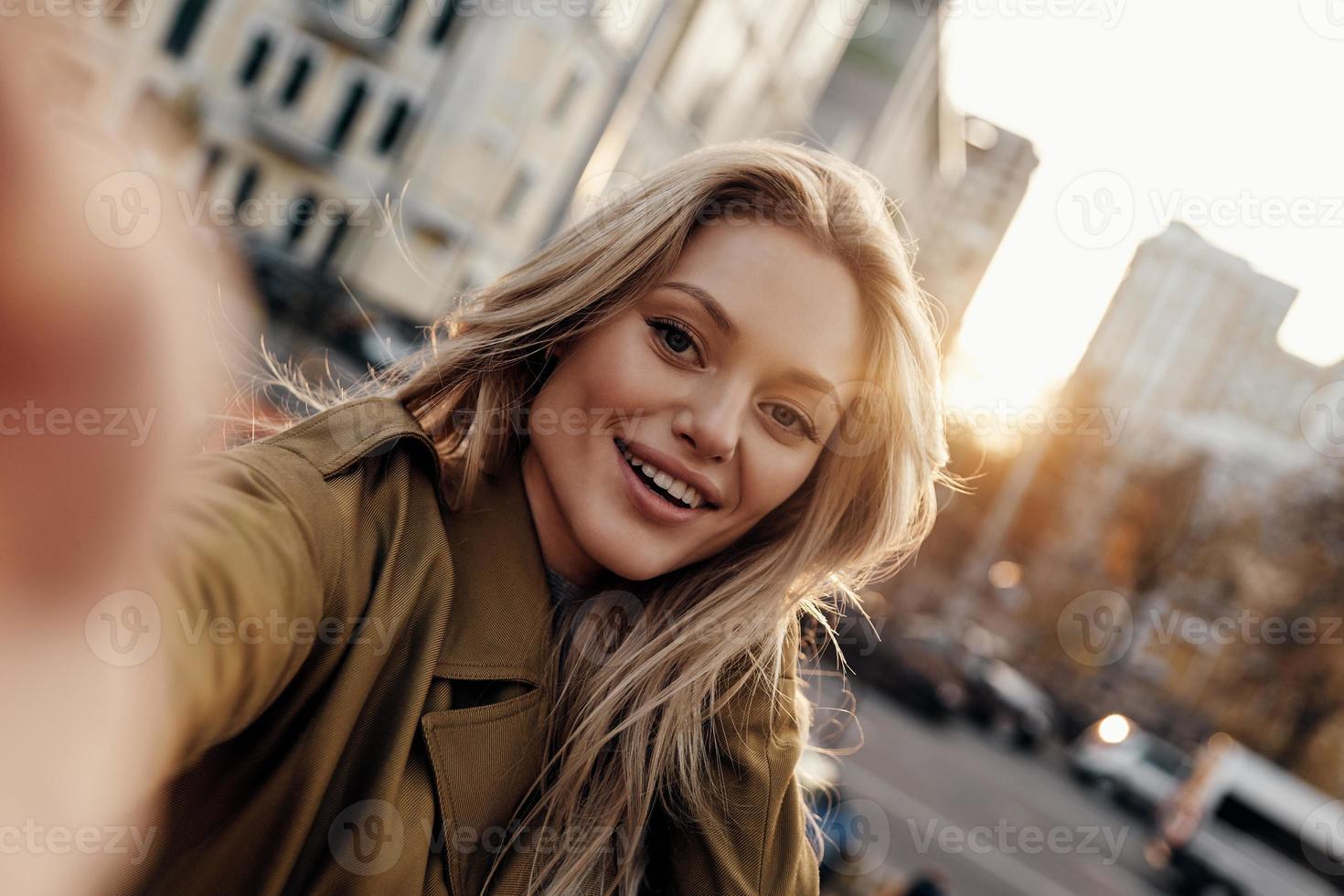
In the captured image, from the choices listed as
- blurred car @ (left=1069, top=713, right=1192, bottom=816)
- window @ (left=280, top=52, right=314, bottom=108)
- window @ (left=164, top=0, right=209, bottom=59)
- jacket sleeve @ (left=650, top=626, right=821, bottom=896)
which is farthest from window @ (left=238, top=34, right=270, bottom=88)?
jacket sleeve @ (left=650, top=626, right=821, bottom=896)

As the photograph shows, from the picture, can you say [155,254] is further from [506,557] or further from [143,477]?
[506,557]

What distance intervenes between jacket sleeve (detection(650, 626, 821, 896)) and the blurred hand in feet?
3.36

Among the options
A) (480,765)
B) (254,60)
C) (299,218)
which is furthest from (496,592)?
(254,60)

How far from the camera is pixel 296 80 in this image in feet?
73.1

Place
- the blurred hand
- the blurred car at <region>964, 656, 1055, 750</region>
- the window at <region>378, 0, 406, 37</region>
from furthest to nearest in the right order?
1. the window at <region>378, 0, 406, 37</region>
2. the blurred car at <region>964, 656, 1055, 750</region>
3. the blurred hand

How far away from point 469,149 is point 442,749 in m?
22.7

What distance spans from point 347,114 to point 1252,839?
2347 cm

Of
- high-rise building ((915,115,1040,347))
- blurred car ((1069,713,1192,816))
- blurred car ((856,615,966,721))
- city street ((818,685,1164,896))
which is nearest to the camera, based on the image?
city street ((818,685,1164,896))

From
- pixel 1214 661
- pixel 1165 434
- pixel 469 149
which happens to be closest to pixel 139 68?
pixel 469 149

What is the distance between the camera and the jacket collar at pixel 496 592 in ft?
4.30

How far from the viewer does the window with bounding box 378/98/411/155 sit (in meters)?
22.1

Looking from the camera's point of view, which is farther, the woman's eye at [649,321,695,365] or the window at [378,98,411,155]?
the window at [378,98,411,155]

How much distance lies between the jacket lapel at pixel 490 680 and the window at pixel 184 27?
24.3 metres

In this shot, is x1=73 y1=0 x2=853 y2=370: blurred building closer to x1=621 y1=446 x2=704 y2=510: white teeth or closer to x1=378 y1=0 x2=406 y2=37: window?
x1=378 y1=0 x2=406 y2=37: window
